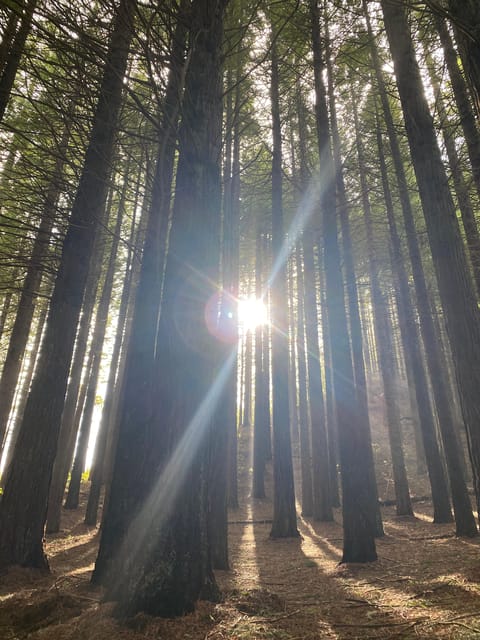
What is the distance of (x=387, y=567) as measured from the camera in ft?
17.7

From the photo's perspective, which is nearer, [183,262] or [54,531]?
[183,262]

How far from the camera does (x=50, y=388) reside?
5660 millimetres

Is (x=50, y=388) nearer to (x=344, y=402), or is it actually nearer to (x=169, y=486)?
(x=169, y=486)

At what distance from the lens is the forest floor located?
2596 millimetres

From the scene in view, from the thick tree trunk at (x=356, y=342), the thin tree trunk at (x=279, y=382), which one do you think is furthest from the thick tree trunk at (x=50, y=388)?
the thin tree trunk at (x=279, y=382)

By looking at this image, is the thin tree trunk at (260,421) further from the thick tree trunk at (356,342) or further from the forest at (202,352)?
the thick tree trunk at (356,342)

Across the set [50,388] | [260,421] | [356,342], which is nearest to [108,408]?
[260,421]

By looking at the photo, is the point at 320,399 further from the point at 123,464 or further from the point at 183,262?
the point at 183,262

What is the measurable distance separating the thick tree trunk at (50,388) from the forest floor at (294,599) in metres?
0.46

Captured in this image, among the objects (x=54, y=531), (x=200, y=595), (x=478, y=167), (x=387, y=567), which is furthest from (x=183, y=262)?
(x=54, y=531)

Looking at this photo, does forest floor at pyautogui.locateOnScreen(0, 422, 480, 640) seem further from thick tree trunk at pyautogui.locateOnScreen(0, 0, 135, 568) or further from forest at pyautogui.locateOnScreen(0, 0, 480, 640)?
thick tree trunk at pyautogui.locateOnScreen(0, 0, 135, 568)

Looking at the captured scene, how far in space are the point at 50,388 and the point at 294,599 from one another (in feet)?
14.1

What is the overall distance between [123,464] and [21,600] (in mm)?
1840

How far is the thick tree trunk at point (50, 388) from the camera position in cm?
508
